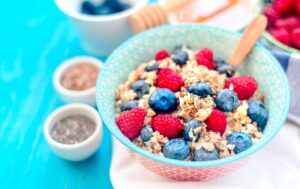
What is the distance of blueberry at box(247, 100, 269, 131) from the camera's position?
73cm

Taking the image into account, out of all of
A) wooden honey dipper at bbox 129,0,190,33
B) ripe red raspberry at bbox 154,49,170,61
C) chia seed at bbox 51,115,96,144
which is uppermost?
ripe red raspberry at bbox 154,49,170,61

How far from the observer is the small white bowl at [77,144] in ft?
2.62

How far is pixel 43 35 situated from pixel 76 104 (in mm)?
343

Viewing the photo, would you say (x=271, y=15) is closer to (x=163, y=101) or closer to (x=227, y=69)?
(x=227, y=69)

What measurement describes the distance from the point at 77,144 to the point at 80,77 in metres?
0.21

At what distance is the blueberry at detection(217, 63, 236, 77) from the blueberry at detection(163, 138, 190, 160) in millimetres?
186

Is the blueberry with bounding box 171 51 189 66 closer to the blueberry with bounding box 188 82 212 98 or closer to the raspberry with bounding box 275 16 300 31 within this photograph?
the blueberry with bounding box 188 82 212 98

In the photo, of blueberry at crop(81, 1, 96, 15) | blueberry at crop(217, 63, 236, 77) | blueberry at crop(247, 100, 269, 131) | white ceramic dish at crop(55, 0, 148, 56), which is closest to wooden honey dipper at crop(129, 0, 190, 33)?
white ceramic dish at crop(55, 0, 148, 56)

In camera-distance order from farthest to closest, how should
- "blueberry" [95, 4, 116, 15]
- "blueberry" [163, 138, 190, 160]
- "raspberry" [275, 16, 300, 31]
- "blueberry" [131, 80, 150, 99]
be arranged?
"blueberry" [95, 4, 116, 15]
"raspberry" [275, 16, 300, 31]
"blueberry" [131, 80, 150, 99]
"blueberry" [163, 138, 190, 160]

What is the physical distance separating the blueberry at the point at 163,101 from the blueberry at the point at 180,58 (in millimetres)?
106

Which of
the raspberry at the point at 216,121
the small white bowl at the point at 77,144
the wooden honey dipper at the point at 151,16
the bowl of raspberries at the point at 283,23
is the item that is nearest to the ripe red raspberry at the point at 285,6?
the bowl of raspberries at the point at 283,23

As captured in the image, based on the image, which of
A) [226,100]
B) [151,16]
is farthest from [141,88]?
[151,16]

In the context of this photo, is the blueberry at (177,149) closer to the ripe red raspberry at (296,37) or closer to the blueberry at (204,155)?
the blueberry at (204,155)

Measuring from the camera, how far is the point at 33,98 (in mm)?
987
